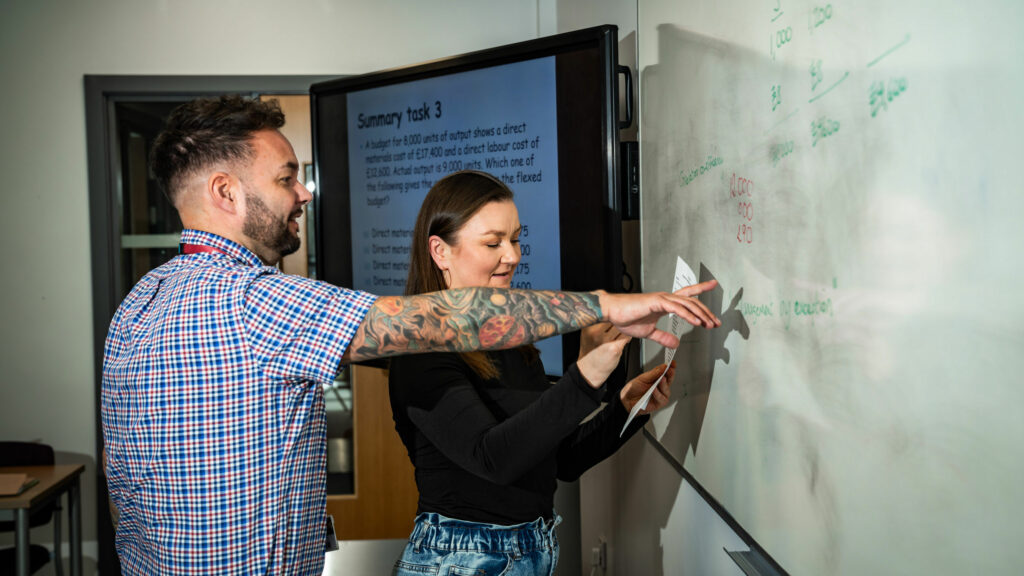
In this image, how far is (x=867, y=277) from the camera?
81cm

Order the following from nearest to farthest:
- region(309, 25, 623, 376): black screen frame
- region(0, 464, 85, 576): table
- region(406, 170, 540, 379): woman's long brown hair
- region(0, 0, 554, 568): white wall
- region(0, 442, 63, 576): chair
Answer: region(406, 170, 540, 379): woman's long brown hair < region(309, 25, 623, 376): black screen frame < region(0, 464, 85, 576): table < region(0, 442, 63, 576): chair < region(0, 0, 554, 568): white wall

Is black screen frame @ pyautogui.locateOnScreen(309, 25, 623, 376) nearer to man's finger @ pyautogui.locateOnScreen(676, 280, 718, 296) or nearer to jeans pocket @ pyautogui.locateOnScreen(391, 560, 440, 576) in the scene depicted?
man's finger @ pyautogui.locateOnScreen(676, 280, 718, 296)

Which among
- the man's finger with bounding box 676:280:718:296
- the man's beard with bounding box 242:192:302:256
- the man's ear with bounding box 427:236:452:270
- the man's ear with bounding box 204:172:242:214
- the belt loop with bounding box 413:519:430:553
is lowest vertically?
the belt loop with bounding box 413:519:430:553

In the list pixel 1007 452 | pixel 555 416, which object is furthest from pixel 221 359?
pixel 1007 452

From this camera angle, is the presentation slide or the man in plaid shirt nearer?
the man in plaid shirt

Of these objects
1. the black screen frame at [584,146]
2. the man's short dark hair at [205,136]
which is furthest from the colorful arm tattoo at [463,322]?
the black screen frame at [584,146]

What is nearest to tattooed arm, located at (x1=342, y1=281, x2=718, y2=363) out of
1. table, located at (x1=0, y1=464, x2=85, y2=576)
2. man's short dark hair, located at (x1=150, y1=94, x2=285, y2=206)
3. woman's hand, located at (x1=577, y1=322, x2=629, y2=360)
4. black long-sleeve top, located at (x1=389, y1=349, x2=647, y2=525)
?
black long-sleeve top, located at (x1=389, y1=349, x2=647, y2=525)

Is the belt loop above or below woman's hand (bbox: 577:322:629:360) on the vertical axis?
below

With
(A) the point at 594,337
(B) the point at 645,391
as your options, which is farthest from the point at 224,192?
(B) the point at 645,391

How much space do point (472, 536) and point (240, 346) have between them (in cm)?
52

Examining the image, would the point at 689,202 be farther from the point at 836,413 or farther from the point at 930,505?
the point at 930,505

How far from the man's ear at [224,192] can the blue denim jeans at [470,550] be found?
619 millimetres

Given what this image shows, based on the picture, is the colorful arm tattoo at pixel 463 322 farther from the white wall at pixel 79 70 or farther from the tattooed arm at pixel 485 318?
the white wall at pixel 79 70

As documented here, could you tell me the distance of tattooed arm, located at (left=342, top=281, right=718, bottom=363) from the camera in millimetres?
954
